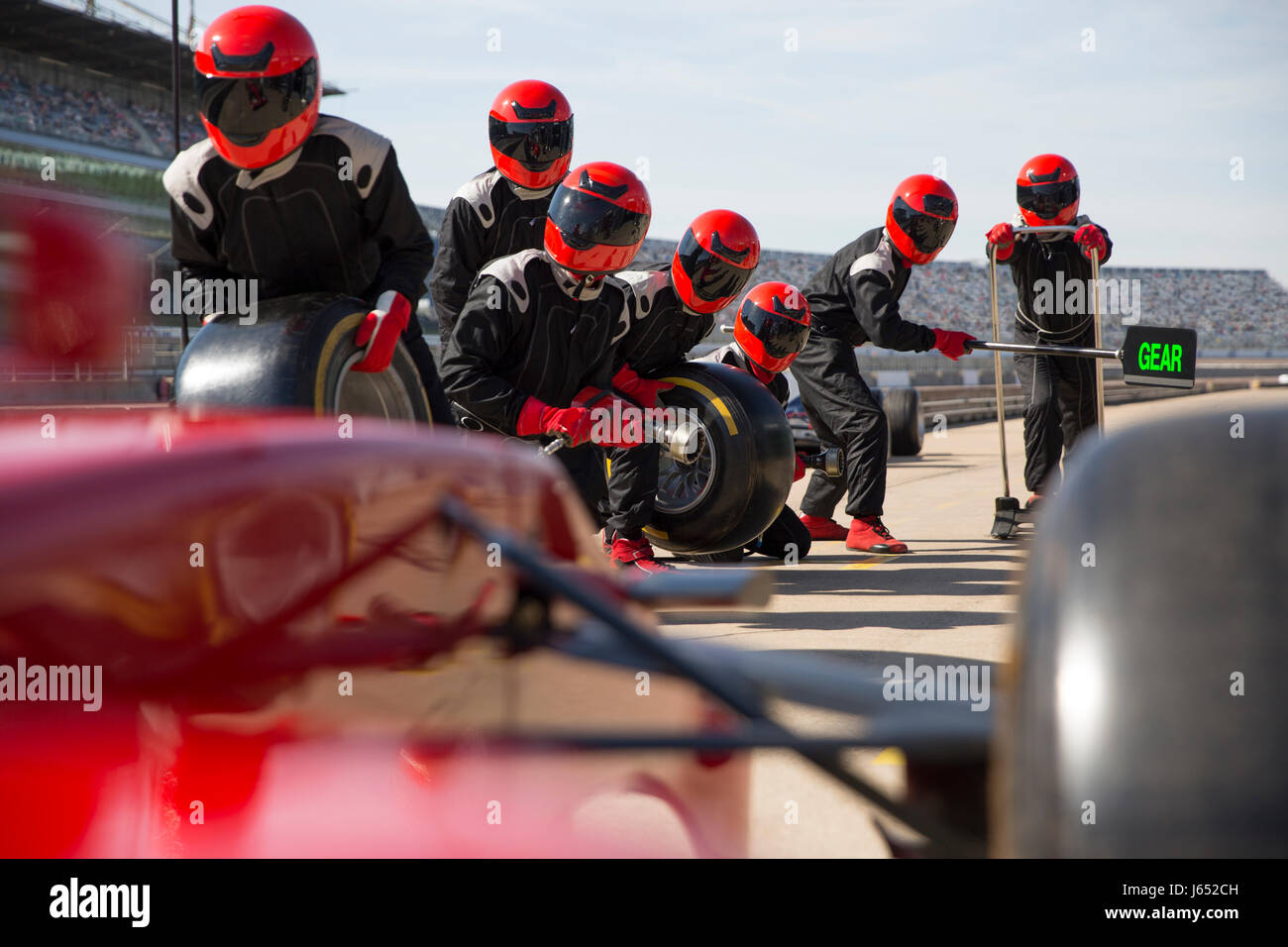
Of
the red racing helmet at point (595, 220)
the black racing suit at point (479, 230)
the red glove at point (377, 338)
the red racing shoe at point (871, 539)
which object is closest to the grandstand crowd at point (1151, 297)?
the red racing shoe at point (871, 539)

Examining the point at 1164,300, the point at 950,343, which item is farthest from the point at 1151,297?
the point at 950,343

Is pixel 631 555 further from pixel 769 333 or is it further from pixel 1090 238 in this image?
pixel 1090 238

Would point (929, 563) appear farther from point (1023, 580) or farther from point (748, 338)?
point (1023, 580)

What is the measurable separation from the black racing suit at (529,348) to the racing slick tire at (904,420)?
31.6 ft

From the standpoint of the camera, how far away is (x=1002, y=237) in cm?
813

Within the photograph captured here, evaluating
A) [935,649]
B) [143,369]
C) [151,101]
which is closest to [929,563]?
[935,649]

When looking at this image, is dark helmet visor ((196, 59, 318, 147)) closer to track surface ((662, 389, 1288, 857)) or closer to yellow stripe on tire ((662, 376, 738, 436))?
track surface ((662, 389, 1288, 857))

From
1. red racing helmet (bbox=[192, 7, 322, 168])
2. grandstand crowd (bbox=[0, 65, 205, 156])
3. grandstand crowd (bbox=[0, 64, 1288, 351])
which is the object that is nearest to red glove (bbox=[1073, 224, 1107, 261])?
red racing helmet (bbox=[192, 7, 322, 168])

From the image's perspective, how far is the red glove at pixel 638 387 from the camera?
5.84 m

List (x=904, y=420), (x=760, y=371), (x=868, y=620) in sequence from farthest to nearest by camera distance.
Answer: (x=904, y=420)
(x=760, y=371)
(x=868, y=620)

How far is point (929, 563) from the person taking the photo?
6.70 m

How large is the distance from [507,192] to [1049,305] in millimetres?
3892

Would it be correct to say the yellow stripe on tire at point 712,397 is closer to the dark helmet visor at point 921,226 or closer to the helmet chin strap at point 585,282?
the helmet chin strap at point 585,282

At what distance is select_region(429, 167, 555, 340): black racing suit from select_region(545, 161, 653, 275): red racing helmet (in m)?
1.01
